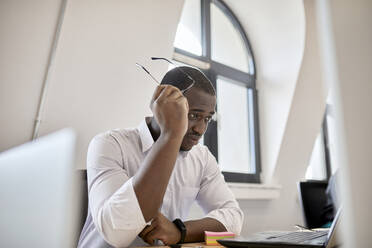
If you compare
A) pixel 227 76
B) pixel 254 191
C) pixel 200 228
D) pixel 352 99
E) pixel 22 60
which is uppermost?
pixel 227 76

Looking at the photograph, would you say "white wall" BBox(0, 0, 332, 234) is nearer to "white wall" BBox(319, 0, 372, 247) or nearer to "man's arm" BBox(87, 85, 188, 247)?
"man's arm" BBox(87, 85, 188, 247)

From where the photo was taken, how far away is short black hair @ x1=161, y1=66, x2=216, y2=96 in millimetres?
1328

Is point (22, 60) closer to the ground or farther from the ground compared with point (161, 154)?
farther from the ground

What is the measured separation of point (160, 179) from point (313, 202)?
56.2 inches

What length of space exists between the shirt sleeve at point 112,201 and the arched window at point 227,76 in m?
1.62

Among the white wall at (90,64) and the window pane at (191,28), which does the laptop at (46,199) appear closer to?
the white wall at (90,64)

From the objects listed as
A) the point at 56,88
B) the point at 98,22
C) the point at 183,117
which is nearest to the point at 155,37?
the point at 98,22

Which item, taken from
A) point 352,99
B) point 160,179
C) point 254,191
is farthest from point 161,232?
point 254,191

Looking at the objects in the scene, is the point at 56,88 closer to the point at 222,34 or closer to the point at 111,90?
the point at 111,90

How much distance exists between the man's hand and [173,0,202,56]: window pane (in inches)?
73.3

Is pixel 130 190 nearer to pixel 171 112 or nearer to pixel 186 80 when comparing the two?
pixel 171 112

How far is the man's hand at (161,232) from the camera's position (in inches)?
36.3

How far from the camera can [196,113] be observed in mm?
1303

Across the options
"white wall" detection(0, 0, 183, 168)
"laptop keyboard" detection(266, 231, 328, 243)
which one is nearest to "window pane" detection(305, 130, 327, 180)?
"white wall" detection(0, 0, 183, 168)
